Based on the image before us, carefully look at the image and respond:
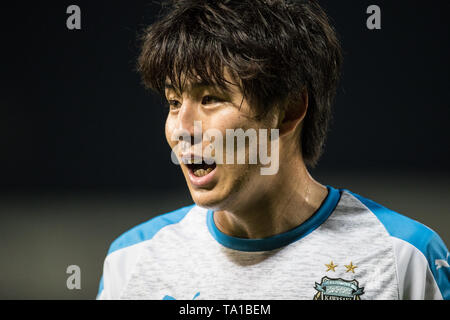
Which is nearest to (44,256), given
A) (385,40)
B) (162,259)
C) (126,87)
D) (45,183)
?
(45,183)

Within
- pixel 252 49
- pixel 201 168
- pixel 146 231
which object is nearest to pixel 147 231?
pixel 146 231

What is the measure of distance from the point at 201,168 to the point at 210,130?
92 mm

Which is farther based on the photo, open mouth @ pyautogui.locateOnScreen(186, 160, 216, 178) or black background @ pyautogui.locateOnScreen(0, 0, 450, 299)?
black background @ pyautogui.locateOnScreen(0, 0, 450, 299)

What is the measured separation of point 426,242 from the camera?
1083 mm

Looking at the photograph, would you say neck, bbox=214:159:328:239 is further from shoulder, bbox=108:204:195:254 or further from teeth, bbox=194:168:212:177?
shoulder, bbox=108:204:195:254

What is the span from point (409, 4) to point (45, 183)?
145 cm

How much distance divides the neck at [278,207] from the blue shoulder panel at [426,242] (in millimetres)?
168

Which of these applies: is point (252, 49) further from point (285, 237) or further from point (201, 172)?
point (285, 237)

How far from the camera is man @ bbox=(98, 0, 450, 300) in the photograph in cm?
100

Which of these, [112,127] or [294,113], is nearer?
[294,113]

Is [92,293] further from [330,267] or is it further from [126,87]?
[330,267]

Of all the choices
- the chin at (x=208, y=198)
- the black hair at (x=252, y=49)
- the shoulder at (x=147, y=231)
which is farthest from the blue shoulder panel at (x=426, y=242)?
the shoulder at (x=147, y=231)

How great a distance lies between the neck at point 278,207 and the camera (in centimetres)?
110

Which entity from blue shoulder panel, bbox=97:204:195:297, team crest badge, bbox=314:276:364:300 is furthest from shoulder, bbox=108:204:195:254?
team crest badge, bbox=314:276:364:300
